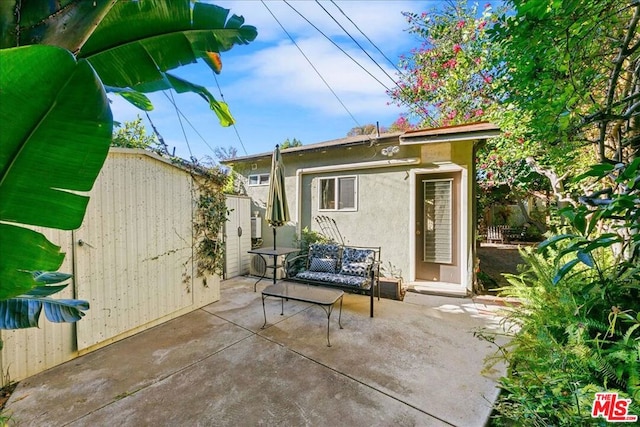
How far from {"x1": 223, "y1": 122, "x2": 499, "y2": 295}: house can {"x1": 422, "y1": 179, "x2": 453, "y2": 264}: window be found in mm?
22

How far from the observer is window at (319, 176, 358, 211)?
7.13 meters

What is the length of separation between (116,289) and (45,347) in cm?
87

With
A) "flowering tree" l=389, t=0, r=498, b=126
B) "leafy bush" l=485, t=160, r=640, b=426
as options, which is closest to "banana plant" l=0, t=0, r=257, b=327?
Result: "leafy bush" l=485, t=160, r=640, b=426

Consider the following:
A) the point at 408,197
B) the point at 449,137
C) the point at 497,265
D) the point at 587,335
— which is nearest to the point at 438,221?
the point at 408,197

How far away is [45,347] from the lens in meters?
3.00

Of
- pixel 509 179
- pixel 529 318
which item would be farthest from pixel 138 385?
pixel 509 179

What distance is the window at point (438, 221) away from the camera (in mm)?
6035

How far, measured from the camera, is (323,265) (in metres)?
5.73

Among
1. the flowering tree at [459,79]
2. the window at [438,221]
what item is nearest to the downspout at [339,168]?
the window at [438,221]

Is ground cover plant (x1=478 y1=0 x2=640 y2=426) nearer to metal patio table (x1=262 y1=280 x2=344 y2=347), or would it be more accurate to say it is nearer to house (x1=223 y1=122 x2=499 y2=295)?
metal patio table (x1=262 y1=280 x2=344 y2=347)

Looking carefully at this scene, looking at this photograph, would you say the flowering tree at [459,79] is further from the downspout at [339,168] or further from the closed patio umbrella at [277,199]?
the closed patio umbrella at [277,199]

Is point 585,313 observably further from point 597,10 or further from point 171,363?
point 171,363

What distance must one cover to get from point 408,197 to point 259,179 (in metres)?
5.16

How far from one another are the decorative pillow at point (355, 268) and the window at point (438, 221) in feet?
6.02
